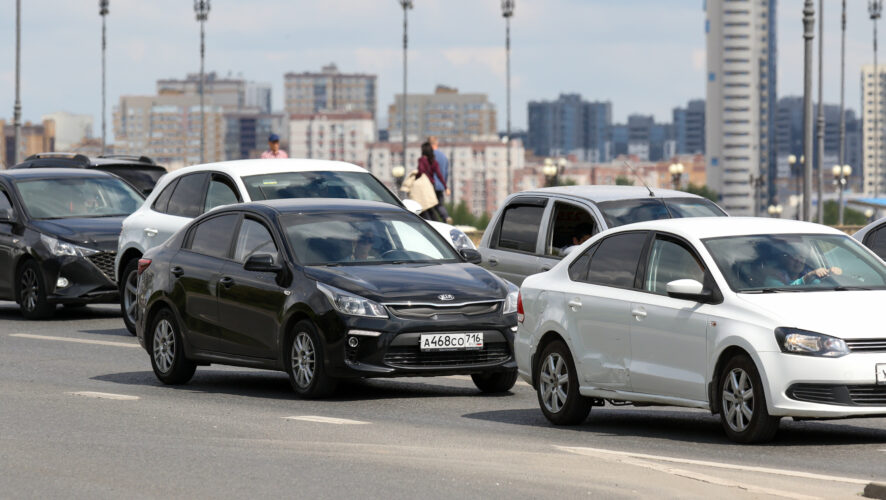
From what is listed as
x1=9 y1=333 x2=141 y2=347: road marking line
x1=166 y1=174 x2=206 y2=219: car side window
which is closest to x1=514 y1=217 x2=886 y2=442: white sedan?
x1=166 y1=174 x2=206 y2=219: car side window

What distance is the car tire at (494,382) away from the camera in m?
13.5

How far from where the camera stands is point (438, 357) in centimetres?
1262

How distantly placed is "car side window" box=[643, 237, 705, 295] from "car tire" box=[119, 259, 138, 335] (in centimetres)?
912

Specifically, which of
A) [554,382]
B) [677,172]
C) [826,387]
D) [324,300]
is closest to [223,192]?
[324,300]

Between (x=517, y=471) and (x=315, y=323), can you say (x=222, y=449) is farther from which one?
(x=315, y=323)

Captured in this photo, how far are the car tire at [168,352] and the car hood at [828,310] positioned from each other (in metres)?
5.81

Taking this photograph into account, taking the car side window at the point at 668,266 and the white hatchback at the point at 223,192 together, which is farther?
the white hatchback at the point at 223,192

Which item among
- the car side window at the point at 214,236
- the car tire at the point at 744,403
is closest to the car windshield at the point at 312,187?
the car side window at the point at 214,236

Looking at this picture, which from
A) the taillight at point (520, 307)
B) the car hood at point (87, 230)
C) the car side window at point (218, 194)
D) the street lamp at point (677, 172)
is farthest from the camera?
the street lamp at point (677, 172)

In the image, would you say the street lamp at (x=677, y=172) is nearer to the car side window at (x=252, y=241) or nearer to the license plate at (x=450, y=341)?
the car side window at (x=252, y=241)

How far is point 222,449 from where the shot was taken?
9992 millimetres

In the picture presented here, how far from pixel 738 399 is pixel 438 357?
10.2ft

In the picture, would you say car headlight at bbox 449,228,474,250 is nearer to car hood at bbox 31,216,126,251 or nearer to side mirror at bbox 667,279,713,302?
car hood at bbox 31,216,126,251

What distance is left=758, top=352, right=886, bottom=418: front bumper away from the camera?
9648 mm
